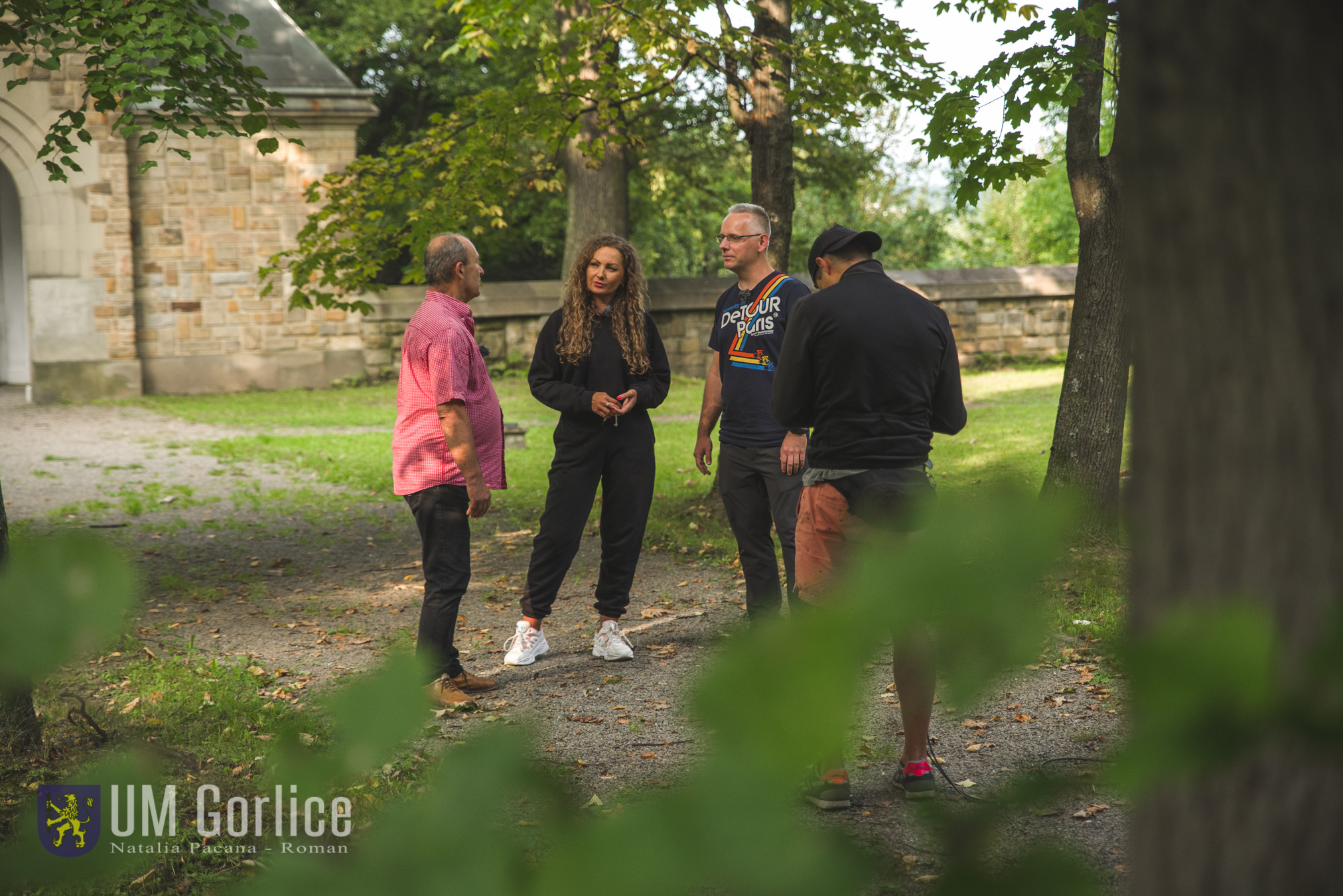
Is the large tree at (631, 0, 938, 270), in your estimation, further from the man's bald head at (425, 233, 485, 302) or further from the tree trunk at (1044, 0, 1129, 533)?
the man's bald head at (425, 233, 485, 302)

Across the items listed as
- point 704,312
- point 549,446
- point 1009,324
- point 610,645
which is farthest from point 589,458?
point 1009,324

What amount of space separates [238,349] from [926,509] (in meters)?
18.2

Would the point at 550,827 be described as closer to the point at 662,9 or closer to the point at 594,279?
the point at 594,279

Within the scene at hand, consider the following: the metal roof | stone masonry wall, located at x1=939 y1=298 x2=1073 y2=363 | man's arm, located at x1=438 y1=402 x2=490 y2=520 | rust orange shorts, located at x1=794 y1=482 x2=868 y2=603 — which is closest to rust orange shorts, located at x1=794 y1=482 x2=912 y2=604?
rust orange shorts, located at x1=794 y1=482 x2=868 y2=603

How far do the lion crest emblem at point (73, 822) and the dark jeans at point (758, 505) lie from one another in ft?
14.2

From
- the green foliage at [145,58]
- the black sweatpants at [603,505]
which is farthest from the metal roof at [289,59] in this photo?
the black sweatpants at [603,505]

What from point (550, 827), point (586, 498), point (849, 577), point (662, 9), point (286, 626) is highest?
point (662, 9)

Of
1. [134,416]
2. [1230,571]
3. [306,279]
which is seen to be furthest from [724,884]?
[134,416]

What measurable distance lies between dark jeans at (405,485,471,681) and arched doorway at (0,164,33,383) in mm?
18012

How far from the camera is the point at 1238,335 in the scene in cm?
57

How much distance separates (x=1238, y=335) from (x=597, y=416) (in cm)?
462

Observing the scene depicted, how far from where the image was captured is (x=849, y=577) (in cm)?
39

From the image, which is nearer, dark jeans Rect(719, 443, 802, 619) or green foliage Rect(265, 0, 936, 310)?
dark jeans Rect(719, 443, 802, 619)

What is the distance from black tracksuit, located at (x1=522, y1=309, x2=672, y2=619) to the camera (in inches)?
202
